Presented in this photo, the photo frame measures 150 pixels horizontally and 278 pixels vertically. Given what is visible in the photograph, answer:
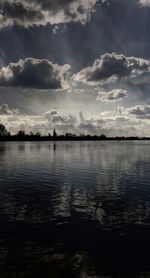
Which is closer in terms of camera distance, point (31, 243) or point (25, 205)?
point (31, 243)

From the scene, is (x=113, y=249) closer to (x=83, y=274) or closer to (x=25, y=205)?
(x=83, y=274)

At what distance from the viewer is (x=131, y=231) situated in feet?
82.3


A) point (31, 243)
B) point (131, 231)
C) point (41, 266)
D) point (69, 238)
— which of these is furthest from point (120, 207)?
point (41, 266)

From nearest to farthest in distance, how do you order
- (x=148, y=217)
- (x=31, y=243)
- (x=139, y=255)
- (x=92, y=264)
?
(x=92, y=264), (x=139, y=255), (x=31, y=243), (x=148, y=217)

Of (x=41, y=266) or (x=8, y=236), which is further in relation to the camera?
(x=8, y=236)

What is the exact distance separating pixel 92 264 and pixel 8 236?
7748mm

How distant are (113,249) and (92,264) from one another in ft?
Result: 9.59

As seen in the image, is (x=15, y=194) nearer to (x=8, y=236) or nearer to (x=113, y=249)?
(x=8, y=236)

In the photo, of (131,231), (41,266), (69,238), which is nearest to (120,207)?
(131,231)

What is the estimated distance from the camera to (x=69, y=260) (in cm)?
1944

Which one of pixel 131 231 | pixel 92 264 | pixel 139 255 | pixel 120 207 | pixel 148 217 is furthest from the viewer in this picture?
pixel 120 207

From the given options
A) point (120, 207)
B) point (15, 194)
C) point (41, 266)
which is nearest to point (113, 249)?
point (41, 266)

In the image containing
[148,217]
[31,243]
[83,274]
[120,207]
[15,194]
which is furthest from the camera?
[15,194]

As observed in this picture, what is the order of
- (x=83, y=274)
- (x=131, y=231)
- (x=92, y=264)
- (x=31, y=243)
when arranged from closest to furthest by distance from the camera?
(x=83, y=274), (x=92, y=264), (x=31, y=243), (x=131, y=231)
